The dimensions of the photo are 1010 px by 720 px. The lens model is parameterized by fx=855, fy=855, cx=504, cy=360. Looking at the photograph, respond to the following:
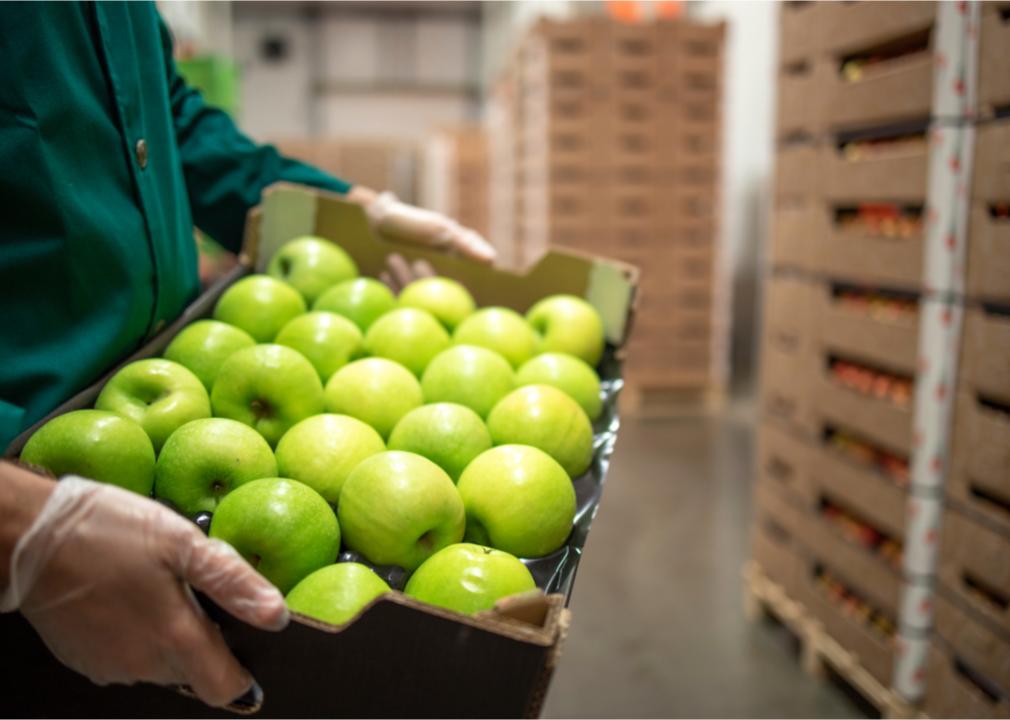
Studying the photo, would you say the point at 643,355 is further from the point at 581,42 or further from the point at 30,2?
the point at 30,2

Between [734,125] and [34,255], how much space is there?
6.01 meters

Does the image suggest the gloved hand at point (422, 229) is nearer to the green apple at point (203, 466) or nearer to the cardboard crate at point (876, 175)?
the green apple at point (203, 466)

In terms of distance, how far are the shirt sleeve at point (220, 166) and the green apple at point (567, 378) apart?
0.67m

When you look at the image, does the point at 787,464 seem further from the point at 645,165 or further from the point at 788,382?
the point at 645,165

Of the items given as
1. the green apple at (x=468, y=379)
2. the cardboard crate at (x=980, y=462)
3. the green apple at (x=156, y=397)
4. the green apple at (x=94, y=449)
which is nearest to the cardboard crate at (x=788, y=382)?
the cardboard crate at (x=980, y=462)

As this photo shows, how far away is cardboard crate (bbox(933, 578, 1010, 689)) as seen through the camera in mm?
1797

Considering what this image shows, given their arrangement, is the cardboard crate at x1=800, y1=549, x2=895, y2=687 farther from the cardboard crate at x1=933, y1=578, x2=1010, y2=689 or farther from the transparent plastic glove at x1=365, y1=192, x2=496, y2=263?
the transparent plastic glove at x1=365, y1=192, x2=496, y2=263

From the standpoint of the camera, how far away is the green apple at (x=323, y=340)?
1.25 metres

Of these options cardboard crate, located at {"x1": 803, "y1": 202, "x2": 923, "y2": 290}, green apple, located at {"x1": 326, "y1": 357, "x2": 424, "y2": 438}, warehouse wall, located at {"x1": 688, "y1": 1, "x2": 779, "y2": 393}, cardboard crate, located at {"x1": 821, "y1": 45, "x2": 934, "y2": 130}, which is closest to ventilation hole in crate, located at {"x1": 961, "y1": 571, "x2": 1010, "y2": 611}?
cardboard crate, located at {"x1": 803, "y1": 202, "x2": 923, "y2": 290}

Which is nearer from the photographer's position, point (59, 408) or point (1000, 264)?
point (59, 408)

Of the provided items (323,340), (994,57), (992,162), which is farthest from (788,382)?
(323,340)

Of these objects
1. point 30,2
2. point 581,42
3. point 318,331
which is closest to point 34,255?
point 30,2

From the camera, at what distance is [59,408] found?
1.02 meters

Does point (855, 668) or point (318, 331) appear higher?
point (318, 331)
